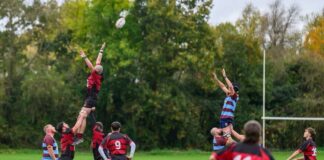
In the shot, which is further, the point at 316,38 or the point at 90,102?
the point at 316,38

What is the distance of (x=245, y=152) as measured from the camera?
385 inches

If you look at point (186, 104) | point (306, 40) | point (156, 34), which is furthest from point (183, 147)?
point (306, 40)

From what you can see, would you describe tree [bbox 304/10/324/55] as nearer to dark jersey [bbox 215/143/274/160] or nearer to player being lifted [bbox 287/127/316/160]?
player being lifted [bbox 287/127/316/160]

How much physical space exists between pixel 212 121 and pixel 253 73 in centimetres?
533

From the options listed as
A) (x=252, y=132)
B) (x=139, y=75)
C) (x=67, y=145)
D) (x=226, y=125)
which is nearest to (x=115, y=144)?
(x=67, y=145)

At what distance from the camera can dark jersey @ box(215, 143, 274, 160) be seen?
32.0 feet

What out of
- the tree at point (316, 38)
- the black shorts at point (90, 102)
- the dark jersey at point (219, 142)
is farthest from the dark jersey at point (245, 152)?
the tree at point (316, 38)

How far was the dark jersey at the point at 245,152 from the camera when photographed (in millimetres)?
9750

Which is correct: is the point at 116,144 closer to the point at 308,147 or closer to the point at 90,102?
the point at 90,102

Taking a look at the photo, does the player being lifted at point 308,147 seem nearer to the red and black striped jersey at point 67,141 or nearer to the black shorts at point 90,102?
the black shorts at point 90,102

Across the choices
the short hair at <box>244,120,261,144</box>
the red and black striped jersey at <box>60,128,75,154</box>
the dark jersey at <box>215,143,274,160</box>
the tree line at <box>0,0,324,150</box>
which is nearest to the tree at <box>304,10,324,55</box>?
the tree line at <box>0,0,324,150</box>

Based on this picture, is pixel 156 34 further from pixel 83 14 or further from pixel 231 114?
pixel 231 114

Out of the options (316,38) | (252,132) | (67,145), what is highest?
(316,38)

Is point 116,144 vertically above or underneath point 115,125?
underneath
